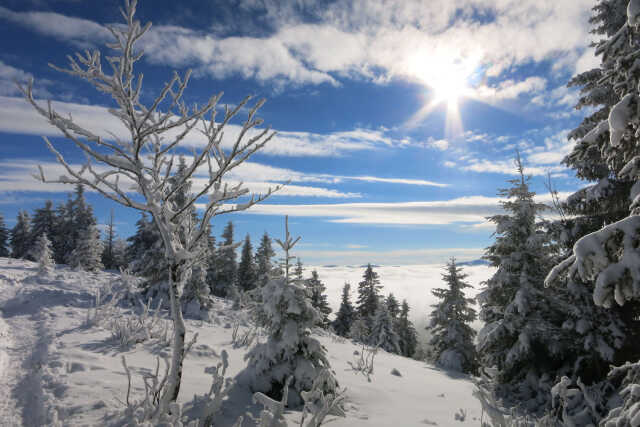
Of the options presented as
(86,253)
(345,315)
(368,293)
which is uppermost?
(86,253)

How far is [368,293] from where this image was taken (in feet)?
128

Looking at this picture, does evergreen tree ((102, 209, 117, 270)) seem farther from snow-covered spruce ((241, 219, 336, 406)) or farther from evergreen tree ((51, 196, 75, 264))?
snow-covered spruce ((241, 219, 336, 406))

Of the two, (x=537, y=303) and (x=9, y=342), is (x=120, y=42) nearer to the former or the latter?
(x=9, y=342)

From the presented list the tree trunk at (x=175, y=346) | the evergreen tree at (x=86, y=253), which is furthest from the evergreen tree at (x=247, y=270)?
the tree trunk at (x=175, y=346)

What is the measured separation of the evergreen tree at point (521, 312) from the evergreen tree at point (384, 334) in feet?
58.7

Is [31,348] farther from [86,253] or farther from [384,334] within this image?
[86,253]

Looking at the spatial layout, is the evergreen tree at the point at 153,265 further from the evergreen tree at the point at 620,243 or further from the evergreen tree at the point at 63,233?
the evergreen tree at the point at 63,233

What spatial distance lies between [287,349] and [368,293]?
111ft

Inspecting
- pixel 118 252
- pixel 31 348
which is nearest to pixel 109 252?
pixel 118 252

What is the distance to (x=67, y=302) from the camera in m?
14.2

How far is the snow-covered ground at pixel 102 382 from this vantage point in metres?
4.67

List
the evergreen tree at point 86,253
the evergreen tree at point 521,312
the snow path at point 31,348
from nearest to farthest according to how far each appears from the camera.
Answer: the snow path at point 31,348 < the evergreen tree at point 521,312 < the evergreen tree at point 86,253

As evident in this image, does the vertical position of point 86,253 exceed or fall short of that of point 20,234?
it falls short

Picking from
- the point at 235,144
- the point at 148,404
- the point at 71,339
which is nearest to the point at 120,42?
the point at 235,144
